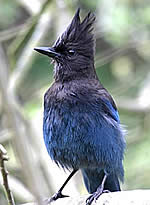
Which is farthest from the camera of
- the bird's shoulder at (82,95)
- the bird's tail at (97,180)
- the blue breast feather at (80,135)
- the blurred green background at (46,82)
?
the blurred green background at (46,82)

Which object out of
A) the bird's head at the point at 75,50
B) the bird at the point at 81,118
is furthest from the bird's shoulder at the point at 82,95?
the bird's head at the point at 75,50

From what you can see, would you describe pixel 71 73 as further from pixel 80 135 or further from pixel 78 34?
pixel 80 135

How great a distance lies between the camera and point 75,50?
15.7ft

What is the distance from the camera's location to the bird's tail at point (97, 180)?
184 inches

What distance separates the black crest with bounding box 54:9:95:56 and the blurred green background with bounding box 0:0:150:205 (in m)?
0.60

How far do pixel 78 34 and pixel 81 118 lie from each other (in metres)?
0.79

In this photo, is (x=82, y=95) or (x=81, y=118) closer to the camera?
(x=81, y=118)

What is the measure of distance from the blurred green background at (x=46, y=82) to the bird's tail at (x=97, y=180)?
0.51 m

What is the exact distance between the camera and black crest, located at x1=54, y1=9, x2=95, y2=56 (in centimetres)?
469

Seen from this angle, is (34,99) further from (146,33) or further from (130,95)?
(130,95)

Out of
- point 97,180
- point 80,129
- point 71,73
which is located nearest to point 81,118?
point 80,129

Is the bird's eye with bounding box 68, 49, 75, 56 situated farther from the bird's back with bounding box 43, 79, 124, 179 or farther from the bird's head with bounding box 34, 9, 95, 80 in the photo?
the bird's back with bounding box 43, 79, 124, 179

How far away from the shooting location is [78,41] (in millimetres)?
4738

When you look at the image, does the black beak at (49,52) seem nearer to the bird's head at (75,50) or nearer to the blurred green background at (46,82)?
the bird's head at (75,50)
